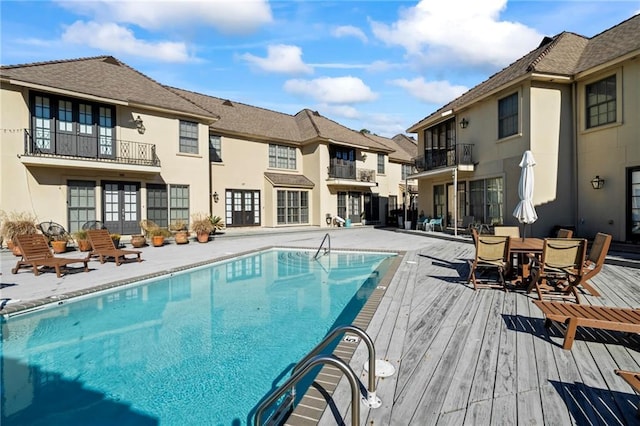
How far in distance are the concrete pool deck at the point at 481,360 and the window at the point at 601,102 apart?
726 centimetres

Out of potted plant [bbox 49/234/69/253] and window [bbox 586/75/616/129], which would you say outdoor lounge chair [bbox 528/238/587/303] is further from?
potted plant [bbox 49/234/69/253]

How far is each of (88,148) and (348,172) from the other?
1611 centimetres

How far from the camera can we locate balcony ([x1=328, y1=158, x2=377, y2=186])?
77.6ft

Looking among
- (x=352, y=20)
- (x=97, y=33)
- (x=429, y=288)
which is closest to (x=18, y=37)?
(x=97, y=33)

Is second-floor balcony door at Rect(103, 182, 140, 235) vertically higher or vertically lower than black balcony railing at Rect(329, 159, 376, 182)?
lower

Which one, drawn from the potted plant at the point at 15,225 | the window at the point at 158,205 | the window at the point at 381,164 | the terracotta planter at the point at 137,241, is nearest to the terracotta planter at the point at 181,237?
the terracotta planter at the point at 137,241

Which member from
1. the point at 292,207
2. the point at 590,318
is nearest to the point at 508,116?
the point at 590,318

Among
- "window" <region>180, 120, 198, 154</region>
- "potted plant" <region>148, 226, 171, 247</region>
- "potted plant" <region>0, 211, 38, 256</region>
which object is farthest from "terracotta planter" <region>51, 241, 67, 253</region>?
"window" <region>180, 120, 198, 154</region>

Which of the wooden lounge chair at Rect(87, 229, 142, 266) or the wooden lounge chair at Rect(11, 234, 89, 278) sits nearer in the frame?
the wooden lounge chair at Rect(11, 234, 89, 278)

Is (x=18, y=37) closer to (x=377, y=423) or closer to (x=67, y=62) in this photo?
(x=67, y=62)

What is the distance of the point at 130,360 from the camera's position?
4711mm

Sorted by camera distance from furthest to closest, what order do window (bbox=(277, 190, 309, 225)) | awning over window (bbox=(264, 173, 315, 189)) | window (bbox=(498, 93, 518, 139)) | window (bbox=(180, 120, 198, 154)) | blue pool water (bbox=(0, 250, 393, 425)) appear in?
window (bbox=(277, 190, 309, 225)) → awning over window (bbox=(264, 173, 315, 189)) → window (bbox=(180, 120, 198, 154)) → window (bbox=(498, 93, 518, 139)) → blue pool water (bbox=(0, 250, 393, 425))

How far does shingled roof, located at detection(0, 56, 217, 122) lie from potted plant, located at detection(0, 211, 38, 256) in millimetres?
5079

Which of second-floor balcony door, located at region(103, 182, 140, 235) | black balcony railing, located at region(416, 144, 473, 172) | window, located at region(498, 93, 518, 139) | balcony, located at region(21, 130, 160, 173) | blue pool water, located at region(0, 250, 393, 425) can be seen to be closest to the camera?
blue pool water, located at region(0, 250, 393, 425)
